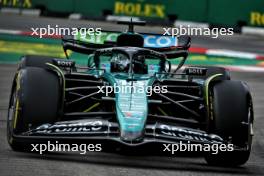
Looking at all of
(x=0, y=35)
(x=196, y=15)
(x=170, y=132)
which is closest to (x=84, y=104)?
(x=170, y=132)

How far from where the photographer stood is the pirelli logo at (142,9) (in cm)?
2838

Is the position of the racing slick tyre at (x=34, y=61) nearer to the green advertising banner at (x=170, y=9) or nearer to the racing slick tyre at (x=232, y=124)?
the racing slick tyre at (x=232, y=124)

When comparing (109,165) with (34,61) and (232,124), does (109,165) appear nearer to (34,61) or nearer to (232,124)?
(232,124)

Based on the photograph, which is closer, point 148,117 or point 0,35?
point 148,117

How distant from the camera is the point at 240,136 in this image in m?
9.95

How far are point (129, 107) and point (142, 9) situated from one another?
18.7m

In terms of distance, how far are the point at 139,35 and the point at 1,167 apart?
3472 mm

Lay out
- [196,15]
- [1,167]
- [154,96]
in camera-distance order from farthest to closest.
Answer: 1. [196,15]
2. [154,96]
3. [1,167]

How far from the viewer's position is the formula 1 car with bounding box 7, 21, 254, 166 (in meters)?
9.62

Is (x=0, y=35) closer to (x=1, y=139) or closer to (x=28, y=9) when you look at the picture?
(x=28, y=9)

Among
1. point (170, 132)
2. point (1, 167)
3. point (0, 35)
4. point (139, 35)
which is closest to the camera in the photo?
point (1, 167)

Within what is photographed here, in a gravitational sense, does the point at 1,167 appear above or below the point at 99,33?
below

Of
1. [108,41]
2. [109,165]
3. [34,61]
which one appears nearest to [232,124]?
[109,165]

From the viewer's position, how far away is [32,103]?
9906mm
